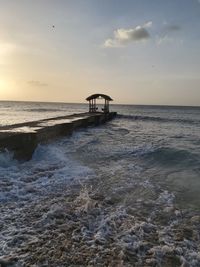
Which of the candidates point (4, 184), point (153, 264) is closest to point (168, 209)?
point (153, 264)

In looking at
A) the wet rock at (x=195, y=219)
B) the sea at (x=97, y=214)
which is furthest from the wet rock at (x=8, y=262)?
the wet rock at (x=195, y=219)

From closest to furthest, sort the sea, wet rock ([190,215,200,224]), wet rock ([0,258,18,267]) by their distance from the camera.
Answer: wet rock ([0,258,18,267])
the sea
wet rock ([190,215,200,224])

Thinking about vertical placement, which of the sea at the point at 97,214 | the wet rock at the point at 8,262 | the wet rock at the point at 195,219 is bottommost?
the wet rock at the point at 195,219

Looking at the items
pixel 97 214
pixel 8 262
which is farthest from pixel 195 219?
pixel 8 262

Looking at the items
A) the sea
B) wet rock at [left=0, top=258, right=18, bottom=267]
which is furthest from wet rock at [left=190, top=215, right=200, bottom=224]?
wet rock at [left=0, top=258, right=18, bottom=267]

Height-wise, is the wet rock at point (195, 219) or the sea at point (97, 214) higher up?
the sea at point (97, 214)

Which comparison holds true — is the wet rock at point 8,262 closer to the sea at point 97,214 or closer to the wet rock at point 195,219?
the sea at point 97,214

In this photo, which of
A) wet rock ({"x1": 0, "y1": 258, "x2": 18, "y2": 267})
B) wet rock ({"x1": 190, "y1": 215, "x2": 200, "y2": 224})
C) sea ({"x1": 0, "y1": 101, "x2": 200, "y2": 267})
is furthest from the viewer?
wet rock ({"x1": 190, "y1": 215, "x2": 200, "y2": 224})

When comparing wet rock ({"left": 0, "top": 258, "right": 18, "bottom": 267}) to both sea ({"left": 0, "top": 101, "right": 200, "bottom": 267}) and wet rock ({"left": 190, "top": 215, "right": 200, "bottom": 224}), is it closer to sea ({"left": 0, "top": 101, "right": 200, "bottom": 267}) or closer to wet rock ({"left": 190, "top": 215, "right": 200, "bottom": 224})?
sea ({"left": 0, "top": 101, "right": 200, "bottom": 267})

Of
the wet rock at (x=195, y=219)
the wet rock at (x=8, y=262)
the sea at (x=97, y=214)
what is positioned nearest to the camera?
the wet rock at (x=8, y=262)

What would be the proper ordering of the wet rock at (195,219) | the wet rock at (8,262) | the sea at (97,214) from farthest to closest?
the wet rock at (195,219) → the sea at (97,214) → the wet rock at (8,262)

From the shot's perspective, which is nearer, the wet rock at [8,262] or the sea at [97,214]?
the wet rock at [8,262]

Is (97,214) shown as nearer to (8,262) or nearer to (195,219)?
(195,219)

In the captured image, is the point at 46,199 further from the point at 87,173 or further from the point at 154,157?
the point at 154,157
